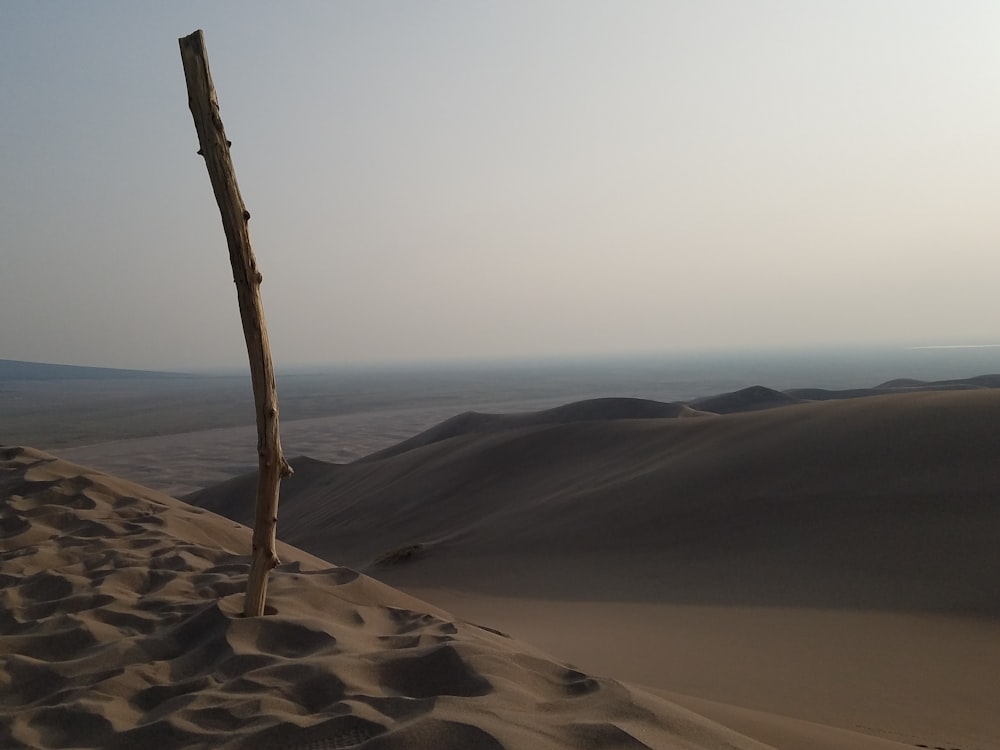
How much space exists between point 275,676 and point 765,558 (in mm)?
5246

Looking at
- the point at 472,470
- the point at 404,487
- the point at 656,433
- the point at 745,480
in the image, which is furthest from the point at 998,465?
the point at 404,487

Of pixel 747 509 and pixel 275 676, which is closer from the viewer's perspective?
pixel 275 676

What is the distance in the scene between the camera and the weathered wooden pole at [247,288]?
3658 millimetres

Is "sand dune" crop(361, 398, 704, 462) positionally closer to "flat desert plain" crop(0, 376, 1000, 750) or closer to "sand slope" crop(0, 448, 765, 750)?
"flat desert plain" crop(0, 376, 1000, 750)

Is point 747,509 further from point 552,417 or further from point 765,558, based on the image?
point 552,417

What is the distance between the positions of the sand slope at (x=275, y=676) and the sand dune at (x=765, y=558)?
55.1 inches

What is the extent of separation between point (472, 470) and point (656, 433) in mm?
3792

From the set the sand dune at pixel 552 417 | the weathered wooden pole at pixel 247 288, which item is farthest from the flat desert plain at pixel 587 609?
the sand dune at pixel 552 417

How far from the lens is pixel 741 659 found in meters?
4.59

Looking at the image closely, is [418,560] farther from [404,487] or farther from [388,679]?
[388,679]

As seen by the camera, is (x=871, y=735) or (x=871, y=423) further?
(x=871, y=423)

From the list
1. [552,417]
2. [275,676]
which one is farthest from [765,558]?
[552,417]

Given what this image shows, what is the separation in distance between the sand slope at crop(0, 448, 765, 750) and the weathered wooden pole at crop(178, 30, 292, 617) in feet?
1.34

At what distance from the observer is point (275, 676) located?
2.96m
